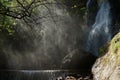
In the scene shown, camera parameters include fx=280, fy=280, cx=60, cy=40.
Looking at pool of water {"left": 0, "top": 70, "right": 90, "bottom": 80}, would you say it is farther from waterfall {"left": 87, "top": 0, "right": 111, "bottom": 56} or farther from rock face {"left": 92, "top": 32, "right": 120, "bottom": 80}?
waterfall {"left": 87, "top": 0, "right": 111, "bottom": 56}

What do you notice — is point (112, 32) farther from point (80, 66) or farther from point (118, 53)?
point (118, 53)

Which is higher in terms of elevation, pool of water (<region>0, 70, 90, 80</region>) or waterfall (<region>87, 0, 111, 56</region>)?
waterfall (<region>87, 0, 111, 56</region>)

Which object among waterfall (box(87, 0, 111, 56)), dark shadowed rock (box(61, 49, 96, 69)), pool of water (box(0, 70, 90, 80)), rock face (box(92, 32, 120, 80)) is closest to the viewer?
rock face (box(92, 32, 120, 80))

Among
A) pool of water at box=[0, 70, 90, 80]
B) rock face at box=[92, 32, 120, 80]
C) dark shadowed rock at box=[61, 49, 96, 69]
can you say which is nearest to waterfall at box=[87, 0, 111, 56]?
dark shadowed rock at box=[61, 49, 96, 69]

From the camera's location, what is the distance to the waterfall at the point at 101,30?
885 inches

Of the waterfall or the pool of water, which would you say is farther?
the waterfall

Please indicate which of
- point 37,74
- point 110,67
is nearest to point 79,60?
point 37,74

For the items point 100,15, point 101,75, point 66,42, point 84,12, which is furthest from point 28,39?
point 101,75

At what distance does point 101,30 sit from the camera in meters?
23.4

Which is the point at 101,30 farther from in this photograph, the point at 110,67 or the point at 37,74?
the point at 110,67

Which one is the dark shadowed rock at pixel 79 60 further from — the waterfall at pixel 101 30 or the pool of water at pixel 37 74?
the waterfall at pixel 101 30

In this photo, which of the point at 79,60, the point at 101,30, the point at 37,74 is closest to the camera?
the point at 37,74

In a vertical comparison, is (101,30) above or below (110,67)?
below

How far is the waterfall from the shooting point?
22486mm
